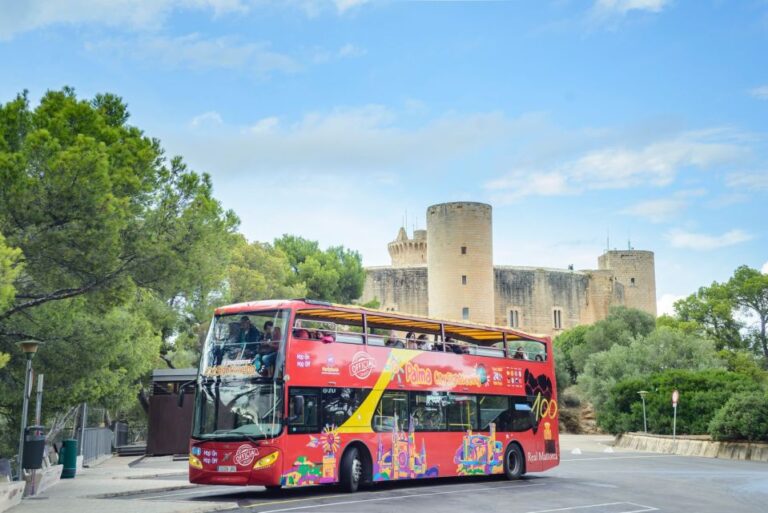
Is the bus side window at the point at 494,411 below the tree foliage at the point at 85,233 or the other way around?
below

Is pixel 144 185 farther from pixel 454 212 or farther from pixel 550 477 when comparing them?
pixel 454 212

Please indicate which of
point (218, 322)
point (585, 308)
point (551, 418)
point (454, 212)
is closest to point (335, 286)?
point (454, 212)

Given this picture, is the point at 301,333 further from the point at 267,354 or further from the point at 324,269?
the point at 324,269

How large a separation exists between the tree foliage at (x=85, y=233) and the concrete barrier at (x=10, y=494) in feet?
8.81

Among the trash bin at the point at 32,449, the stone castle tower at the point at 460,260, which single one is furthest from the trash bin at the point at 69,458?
the stone castle tower at the point at 460,260

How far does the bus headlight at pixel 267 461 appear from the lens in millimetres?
15125

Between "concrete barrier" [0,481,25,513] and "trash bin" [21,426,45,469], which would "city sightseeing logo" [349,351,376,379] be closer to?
"trash bin" [21,426,45,469]

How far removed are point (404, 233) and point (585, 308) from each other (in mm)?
24053

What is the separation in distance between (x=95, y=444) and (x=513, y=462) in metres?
14.4

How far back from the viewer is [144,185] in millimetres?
18172

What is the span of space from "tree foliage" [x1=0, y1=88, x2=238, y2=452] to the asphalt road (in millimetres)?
4282

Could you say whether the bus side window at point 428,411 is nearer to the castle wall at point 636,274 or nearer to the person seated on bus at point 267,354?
the person seated on bus at point 267,354

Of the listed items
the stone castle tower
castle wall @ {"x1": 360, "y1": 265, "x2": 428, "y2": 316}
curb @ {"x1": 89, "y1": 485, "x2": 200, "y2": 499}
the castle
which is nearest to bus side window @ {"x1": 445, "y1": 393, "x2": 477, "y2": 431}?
curb @ {"x1": 89, "y1": 485, "x2": 200, "y2": 499}

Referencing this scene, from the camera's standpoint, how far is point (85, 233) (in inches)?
629
